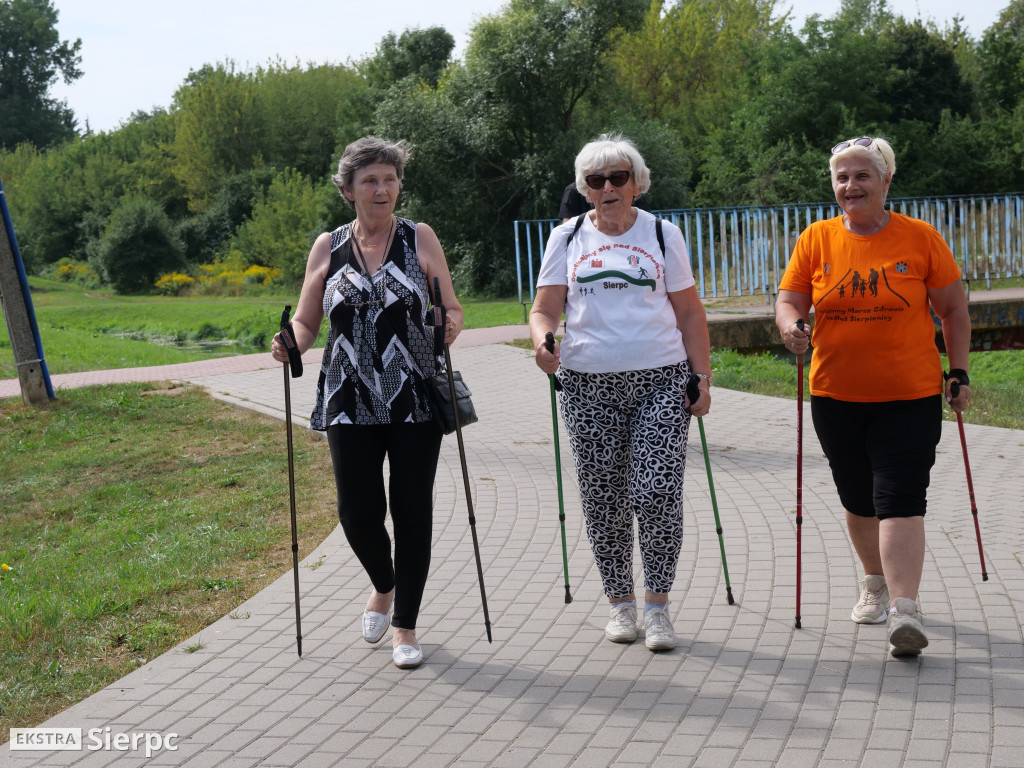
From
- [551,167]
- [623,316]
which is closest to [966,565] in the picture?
[623,316]

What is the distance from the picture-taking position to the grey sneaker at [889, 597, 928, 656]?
13.1 feet

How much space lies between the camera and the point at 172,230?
44.2 m

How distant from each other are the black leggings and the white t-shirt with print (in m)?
0.70

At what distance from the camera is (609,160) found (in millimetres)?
4273

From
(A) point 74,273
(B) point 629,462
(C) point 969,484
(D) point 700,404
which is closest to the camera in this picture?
(D) point 700,404

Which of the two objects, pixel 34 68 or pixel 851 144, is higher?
pixel 34 68

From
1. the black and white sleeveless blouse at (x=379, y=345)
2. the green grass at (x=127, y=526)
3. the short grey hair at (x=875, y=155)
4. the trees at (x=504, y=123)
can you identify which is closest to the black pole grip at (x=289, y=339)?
the black and white sleeveless blouse at (x=379, y=345)

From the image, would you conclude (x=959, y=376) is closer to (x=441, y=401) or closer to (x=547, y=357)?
(x=547, y=357)

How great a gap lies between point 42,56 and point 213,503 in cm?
10308

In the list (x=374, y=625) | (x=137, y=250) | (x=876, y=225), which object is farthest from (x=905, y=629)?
(x=137, y=250)

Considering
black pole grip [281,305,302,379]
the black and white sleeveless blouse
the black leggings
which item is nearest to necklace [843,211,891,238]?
the black and white sleeveless blouse

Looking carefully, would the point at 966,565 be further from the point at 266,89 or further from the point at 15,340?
the point at 266,89

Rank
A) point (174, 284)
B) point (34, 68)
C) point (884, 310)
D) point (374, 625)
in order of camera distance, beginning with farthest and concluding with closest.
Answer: point (34, 68), point (174, 284), point (374, 625), point (884, 310)

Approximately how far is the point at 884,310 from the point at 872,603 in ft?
4.08
